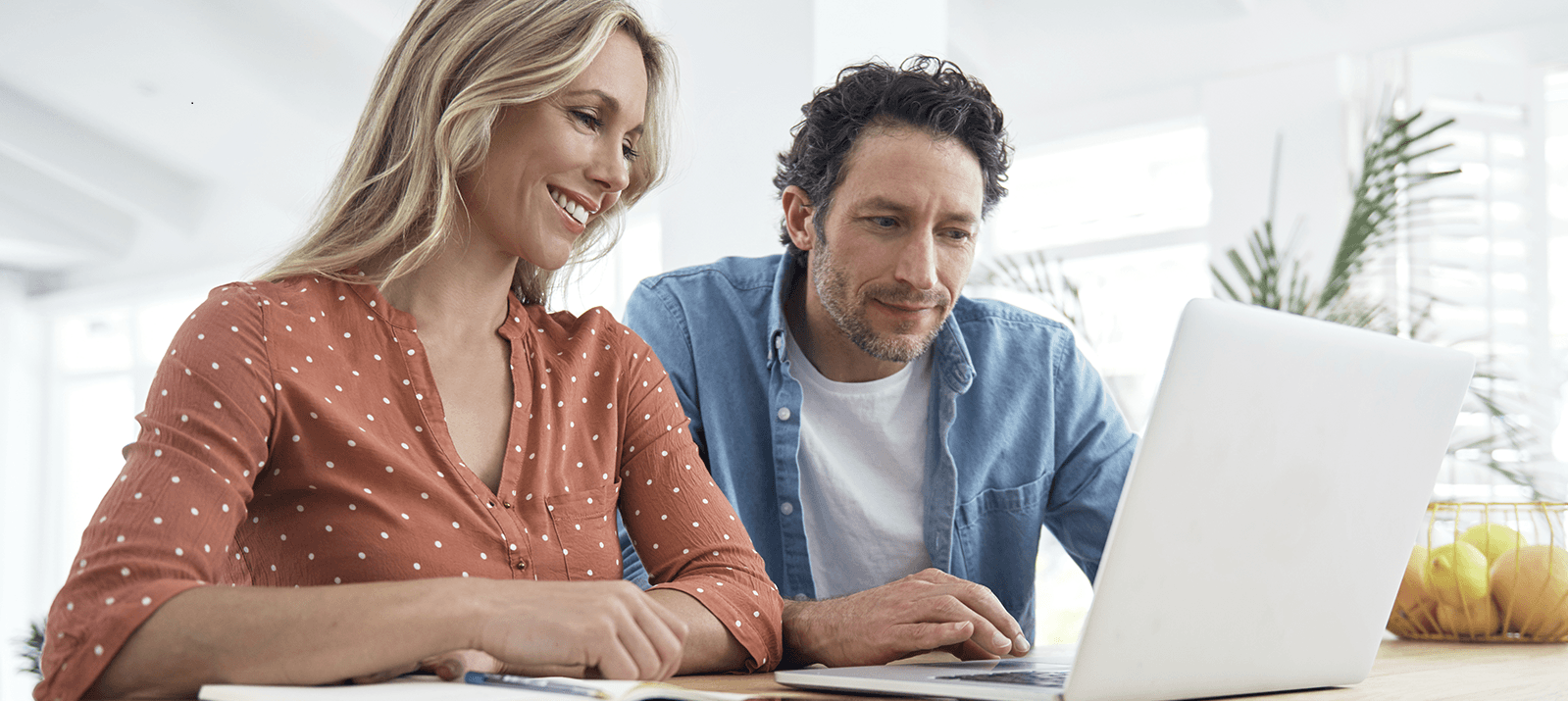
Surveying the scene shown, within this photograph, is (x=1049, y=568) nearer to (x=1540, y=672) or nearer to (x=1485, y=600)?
(x=1485, y=600)

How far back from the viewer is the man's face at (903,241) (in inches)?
60.1

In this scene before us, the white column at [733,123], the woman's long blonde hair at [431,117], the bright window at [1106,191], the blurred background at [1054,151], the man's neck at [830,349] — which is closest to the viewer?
the woman's long blonde hair at [431,117]

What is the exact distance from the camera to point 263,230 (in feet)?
20.7

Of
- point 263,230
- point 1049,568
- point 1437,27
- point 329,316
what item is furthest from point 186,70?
point 1437,27

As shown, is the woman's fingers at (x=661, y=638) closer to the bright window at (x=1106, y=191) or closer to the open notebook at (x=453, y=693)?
the open notebook at (x=453, y=693)

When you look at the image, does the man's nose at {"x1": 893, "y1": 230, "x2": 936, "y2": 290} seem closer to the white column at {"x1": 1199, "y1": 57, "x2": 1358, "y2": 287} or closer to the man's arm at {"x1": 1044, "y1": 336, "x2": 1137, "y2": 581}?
the man's arm at {"x1": 1044, "y1": 336, "x2": 1137, "y2": 581}

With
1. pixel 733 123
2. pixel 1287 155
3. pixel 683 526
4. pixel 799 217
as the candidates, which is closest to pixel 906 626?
pixel 683 526

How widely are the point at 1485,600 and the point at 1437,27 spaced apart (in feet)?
10.6

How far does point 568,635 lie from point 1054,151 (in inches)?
175

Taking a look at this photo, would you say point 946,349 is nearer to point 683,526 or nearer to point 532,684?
point 683,526

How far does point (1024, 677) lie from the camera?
2.56 ft

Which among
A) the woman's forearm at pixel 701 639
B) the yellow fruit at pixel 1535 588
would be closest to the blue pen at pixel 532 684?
the woman's forearm at pixel 701 639

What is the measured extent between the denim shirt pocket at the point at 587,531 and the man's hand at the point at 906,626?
197 millimetres

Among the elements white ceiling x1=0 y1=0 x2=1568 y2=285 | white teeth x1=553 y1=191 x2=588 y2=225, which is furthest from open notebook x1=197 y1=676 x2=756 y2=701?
white ceiling x1=0 y1=0 x2=1568 y2=285
